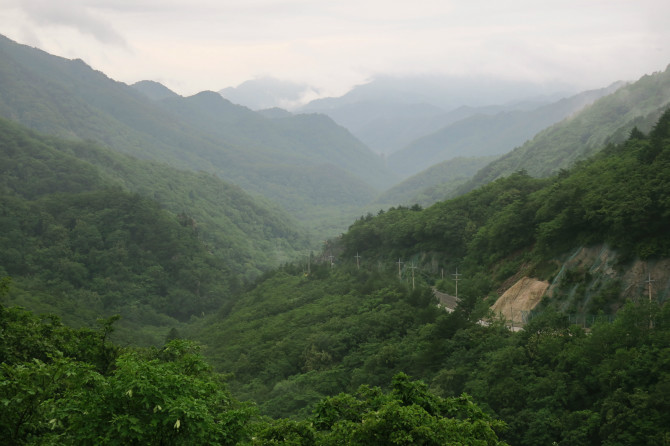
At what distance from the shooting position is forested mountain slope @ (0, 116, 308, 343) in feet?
254

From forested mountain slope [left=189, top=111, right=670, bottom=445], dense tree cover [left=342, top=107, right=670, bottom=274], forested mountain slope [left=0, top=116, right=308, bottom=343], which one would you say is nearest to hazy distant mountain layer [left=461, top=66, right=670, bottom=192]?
forested mountain slope [left=0, top=116, right=308, bottom=343]

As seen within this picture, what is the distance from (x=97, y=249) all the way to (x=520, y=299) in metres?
68.2

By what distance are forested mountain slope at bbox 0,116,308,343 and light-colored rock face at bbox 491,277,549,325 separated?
3802 cm

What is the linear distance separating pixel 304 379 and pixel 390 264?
23871mm

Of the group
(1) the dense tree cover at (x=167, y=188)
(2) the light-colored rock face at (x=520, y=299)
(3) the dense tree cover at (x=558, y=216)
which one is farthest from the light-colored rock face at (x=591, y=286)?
(1) the dense tree cover at (x=167, y=188)

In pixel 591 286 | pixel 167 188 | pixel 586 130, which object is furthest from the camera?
pixel 167 188

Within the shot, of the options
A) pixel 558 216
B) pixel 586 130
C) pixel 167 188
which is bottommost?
pixel 558 216

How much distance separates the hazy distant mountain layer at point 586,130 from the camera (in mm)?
→ 124625

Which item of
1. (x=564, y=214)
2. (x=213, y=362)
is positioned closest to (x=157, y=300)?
(x=213, y=362)

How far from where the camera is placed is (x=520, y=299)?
36125 millimetres

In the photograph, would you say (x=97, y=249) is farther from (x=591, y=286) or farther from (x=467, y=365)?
(x=591, y=286)

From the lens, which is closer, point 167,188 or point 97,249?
point 97,249

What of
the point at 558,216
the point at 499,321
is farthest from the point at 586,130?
the point at 499,321

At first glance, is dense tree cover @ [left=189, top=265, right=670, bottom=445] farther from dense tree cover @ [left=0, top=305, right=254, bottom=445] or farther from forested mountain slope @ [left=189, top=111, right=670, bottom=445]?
dense tree cover @ [left=0, top=305, right=254, bottom=445]
